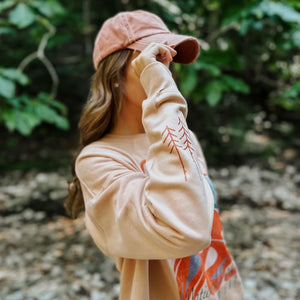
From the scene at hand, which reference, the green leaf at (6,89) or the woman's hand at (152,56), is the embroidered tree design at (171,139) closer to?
the woman's hand at (152,56)

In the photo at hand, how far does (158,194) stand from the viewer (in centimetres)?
86

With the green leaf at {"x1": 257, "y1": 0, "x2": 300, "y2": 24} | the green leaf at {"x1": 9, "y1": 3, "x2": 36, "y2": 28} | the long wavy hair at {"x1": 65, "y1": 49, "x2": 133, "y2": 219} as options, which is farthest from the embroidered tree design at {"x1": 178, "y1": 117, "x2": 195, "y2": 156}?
the green leaf at {"x1": 9, "y1": 3, "x2": 36, "y2": 28}

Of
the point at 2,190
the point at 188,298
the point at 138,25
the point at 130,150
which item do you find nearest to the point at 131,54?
the point at 138,25

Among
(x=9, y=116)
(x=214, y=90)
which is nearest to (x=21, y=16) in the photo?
(x=9, y=116)

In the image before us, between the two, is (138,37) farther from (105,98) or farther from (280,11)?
(280,11)

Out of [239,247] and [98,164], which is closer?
[98,164]

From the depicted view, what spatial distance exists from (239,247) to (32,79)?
4.15m

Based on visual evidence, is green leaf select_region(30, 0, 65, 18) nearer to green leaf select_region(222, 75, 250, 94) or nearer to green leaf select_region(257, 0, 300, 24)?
green leaf select_region(222, 75, 250, 94)

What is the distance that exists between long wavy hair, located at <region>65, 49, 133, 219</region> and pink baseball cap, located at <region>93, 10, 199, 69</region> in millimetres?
Answer: 31

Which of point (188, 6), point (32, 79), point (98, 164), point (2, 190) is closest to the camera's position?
point (98, 164)

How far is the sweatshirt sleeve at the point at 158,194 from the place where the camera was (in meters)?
0.84

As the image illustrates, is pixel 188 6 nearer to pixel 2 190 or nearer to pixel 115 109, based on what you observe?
pixel 115 109

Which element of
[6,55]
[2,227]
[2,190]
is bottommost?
[2,190]

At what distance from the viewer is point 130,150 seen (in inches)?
45.6
